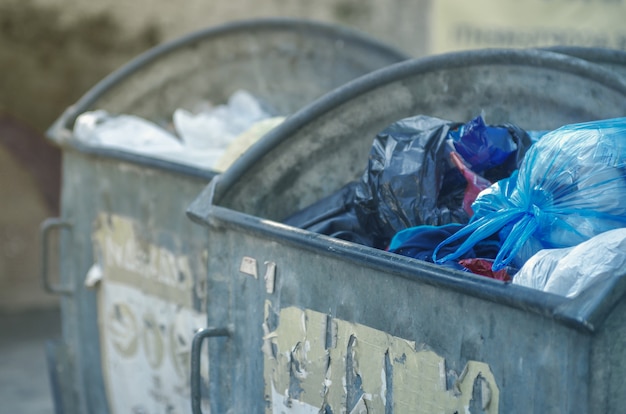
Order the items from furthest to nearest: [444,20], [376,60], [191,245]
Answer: [444,20], [376,60], [191,245]

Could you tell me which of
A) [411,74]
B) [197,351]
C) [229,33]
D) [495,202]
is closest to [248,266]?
[197,351]

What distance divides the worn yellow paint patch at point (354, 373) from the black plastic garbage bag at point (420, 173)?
1.15 ft

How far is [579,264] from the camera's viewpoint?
163cm

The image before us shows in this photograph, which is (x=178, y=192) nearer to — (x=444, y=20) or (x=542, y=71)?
(x=542, y=71)

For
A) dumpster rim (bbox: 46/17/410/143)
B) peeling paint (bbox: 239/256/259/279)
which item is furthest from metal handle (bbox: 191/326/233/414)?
dumpster rim (bbox: 46/17/410/143)

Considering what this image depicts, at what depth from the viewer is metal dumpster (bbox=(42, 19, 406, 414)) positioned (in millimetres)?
3035

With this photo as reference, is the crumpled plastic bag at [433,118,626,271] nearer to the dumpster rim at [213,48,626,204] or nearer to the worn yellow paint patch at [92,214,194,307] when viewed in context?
the dumpster rim at [213,48,626,204]

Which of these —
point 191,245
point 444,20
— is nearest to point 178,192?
point 191,245

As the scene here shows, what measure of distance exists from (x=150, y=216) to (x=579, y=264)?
177cm

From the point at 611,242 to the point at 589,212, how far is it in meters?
0.20

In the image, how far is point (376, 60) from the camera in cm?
414

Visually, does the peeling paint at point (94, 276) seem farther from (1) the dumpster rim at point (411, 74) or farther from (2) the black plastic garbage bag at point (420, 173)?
(2) the black plastic garbage bag at point (420, 173)

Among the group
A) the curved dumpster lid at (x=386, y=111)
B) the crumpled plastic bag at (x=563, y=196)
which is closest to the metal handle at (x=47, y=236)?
the curved dumpster lid at (x=386, y=111)

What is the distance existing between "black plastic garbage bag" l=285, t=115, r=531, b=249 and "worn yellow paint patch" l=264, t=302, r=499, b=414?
1.15 ft
